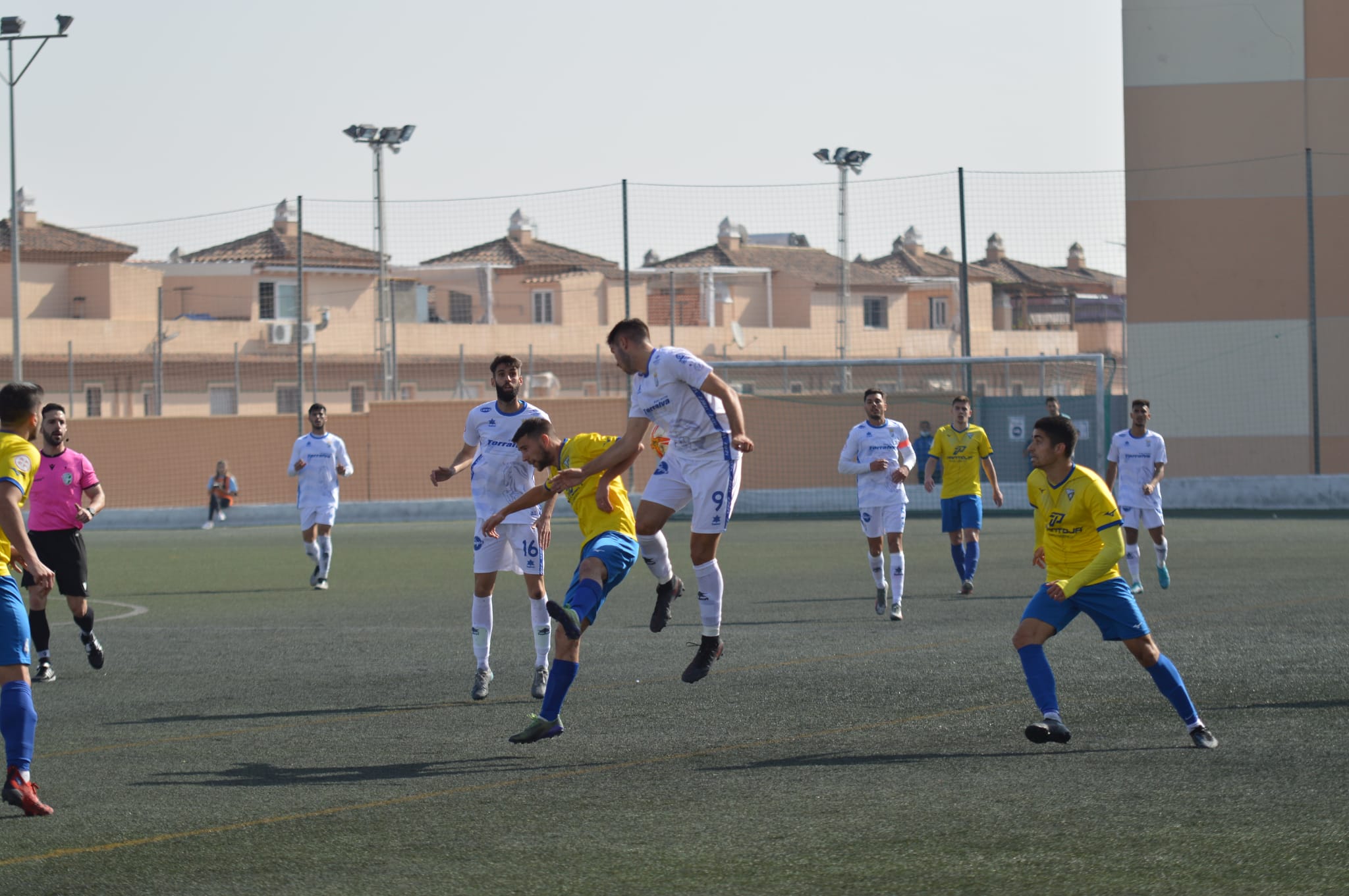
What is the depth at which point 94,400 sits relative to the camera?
1857 inches

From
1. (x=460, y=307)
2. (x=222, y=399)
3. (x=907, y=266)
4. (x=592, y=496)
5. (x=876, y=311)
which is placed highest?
(x=907, y=266)

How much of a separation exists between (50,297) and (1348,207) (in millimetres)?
42748

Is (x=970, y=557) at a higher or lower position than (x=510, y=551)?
lower

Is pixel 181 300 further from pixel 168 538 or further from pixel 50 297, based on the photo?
pixel 168 538

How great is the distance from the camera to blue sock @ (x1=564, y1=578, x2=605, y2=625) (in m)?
7.62

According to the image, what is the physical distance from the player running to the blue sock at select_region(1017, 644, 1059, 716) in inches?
309

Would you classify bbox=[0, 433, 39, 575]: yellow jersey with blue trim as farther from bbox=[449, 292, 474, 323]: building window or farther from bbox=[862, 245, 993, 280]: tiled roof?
bbox=[449, 292, 474, 323]: building window

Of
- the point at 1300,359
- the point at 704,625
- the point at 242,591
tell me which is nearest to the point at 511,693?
the point at 704,625

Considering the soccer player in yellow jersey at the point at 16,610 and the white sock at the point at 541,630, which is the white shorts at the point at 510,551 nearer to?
the white sock at the point at 541,630

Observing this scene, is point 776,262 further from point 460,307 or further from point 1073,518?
point 1073,518

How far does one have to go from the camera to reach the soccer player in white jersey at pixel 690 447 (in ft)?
27.5

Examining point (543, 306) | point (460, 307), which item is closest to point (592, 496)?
point (543, 306)

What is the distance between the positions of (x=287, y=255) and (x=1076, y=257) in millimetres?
→ 32660

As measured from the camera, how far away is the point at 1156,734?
25.4 feet
